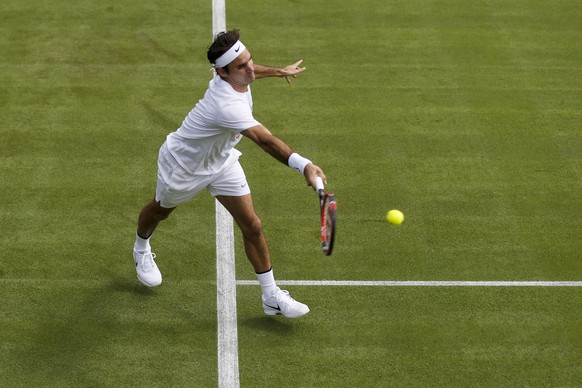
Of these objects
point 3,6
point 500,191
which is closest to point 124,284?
point 500,191

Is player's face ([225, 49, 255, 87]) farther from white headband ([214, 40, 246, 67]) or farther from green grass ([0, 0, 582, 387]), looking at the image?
green grass ([0, 0, 582, 387])

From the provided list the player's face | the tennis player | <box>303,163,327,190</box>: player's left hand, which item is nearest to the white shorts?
the tennis player

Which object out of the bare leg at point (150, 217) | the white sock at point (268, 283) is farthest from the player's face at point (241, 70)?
the white sock at point (268, 283)

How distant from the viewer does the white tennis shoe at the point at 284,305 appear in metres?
7.92

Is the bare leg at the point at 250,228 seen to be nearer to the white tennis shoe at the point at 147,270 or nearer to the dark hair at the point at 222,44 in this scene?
the white tennis shoe at the point at 147,270

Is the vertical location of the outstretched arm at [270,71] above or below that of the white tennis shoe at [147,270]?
above

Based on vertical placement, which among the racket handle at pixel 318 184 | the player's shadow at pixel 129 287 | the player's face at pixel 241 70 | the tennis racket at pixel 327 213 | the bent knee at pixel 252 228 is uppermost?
the player's face at pixel 241 70

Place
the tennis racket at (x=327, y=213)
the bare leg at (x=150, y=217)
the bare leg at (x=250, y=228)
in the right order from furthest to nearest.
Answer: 1. the bare leg at (x=150, y=217)
2. the bare leg at (x=250, y=228)
3. the tennis racket at (x=327, y=213)

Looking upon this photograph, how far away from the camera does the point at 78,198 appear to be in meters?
9.53

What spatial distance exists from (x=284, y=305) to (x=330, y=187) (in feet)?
6.90

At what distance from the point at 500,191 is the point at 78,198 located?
3.97 metres

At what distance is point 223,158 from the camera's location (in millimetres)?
7777

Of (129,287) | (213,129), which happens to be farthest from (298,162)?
(129,287)

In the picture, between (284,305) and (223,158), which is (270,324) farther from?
(223,158)
